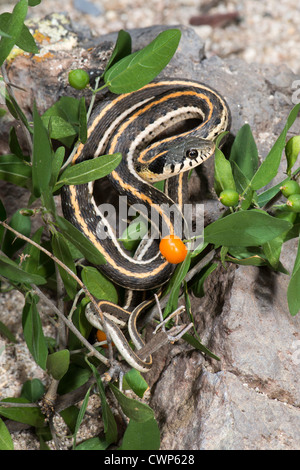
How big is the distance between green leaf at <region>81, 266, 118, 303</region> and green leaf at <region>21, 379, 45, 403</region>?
0.38 metres

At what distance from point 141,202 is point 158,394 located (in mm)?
653

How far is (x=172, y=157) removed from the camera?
5.96ft

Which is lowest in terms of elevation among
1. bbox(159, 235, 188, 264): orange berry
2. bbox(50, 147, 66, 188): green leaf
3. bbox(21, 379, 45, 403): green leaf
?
bbox(21, 379, 45, 403): green leaf

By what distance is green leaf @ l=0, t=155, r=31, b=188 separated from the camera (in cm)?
153

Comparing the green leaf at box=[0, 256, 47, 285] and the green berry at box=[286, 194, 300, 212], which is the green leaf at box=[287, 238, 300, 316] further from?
the green leaf at box=[0, 256, 47, 285]

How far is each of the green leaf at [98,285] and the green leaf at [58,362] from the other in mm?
233

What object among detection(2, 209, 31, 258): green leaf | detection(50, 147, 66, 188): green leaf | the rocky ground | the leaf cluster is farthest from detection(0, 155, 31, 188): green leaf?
the rocky ground

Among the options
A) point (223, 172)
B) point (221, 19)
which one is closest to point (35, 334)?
point (223, 172)

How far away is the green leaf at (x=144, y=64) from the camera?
1.39 meters

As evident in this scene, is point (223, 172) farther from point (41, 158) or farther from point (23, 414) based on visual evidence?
point (23, 414)

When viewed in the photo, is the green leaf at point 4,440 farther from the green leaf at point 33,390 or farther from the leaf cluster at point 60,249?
the green leaf at point 33,390

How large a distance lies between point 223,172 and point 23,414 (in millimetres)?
928

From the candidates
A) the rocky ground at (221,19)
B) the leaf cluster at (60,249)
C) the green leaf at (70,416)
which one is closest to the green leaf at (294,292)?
the leaf cluster at (60,249)

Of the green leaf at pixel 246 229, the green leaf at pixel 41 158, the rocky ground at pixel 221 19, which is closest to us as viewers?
the green leaf at pixel 41 158
